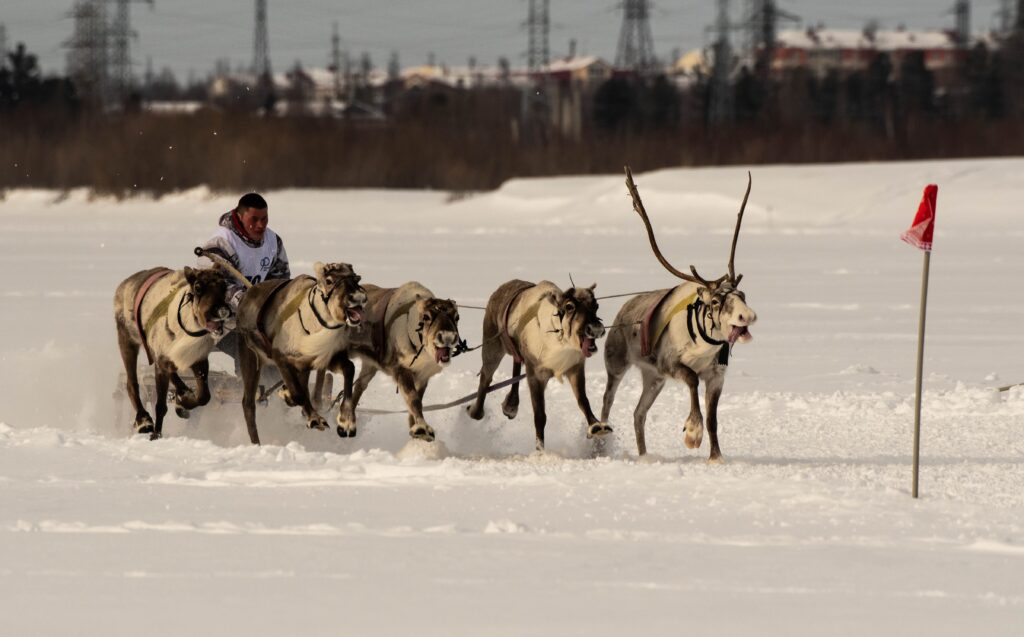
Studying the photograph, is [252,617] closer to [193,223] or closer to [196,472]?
[196,472]

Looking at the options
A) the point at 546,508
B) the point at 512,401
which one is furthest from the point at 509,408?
the point at 546,508

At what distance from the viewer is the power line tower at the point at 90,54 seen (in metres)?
57.1

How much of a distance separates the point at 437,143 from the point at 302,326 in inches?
1616

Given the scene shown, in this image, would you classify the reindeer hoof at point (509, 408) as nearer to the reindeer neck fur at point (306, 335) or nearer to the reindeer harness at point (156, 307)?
the reindeer neck fur at point (306, 335)

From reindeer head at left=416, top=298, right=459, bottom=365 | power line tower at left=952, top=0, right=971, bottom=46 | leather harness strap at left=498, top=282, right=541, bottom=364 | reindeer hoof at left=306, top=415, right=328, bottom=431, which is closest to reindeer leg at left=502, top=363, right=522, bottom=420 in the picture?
leather harness strap at left=498, top=282, right=541, bottom=364

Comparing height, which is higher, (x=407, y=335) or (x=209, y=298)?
(x=209, y=298)

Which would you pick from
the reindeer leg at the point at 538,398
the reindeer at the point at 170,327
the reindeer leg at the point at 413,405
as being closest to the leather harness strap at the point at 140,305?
the reindeer at the point at 170,327

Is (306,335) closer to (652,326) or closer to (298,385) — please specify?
(298,385)

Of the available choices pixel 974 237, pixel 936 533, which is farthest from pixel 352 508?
pixel 974 237

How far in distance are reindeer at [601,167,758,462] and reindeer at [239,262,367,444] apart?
1.63 metres

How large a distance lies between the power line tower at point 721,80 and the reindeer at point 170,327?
41168 mm

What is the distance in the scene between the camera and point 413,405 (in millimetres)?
9641

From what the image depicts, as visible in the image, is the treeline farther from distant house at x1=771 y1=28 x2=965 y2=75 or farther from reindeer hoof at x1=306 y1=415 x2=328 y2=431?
distant house at x1=771 y1=28 x2=965 y2=75

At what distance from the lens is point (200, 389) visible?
10227mm
